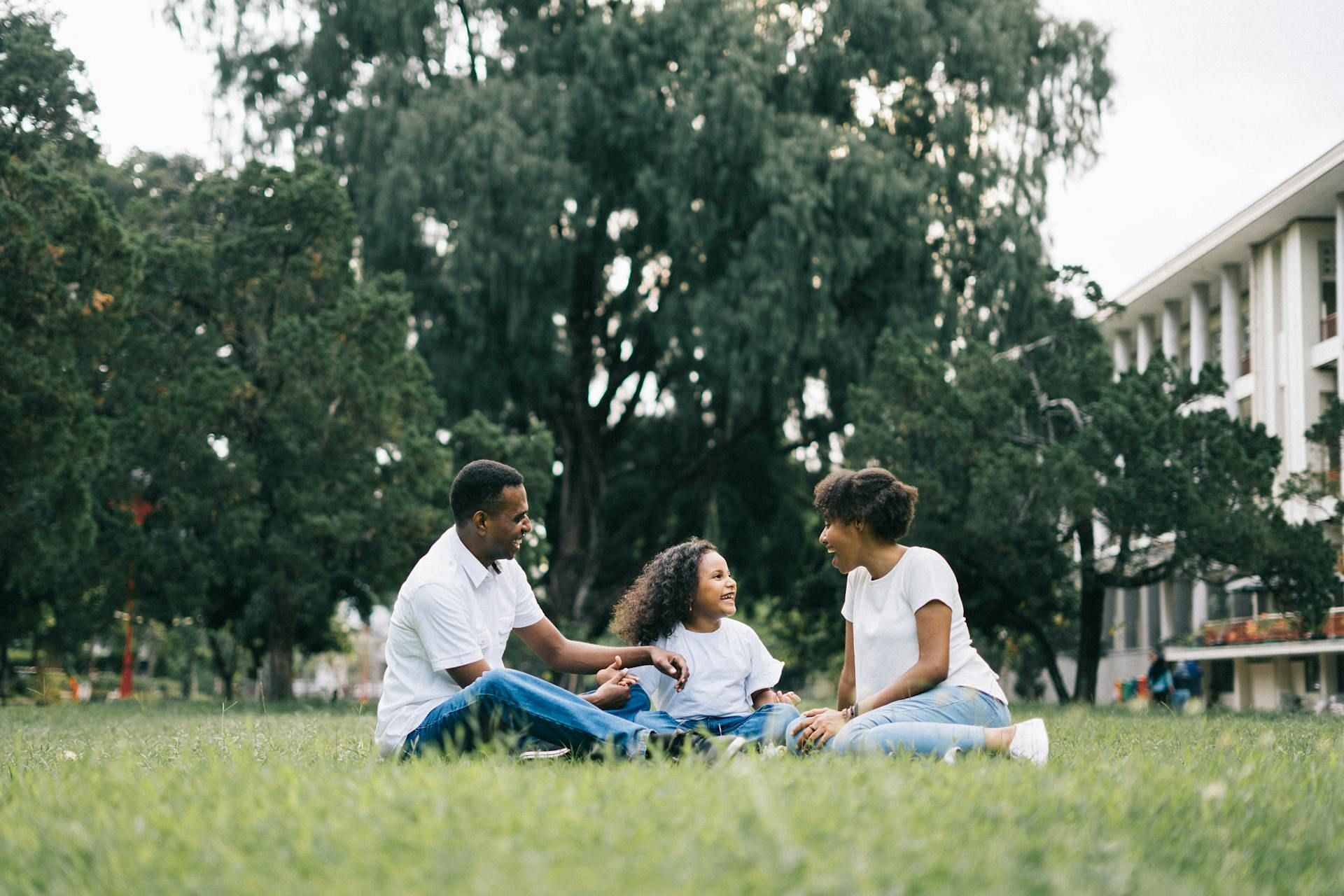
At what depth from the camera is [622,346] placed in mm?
27844

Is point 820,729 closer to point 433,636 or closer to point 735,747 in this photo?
point 735,747

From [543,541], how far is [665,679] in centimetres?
1892

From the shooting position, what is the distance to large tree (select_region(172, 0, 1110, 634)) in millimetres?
23609

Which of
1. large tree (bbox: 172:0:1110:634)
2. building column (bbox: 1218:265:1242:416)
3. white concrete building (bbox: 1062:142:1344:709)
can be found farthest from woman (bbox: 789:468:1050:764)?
building column (bbox: 1218:265:1242:416)

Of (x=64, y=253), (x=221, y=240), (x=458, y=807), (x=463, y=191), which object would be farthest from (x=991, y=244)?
A: (x=458, y=807)

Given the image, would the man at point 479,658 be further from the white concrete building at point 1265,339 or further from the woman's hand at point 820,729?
the white concrete building at point 1265,339

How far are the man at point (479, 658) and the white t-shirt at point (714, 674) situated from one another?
0.30 meters

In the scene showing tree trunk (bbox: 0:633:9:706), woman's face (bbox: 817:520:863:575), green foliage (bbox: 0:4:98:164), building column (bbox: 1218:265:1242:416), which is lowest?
tree trunk (bbox: 0:633:9:706)

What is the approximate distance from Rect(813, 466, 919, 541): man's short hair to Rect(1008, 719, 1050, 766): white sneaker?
964 mm

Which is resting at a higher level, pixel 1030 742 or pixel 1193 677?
pixel 1030 742

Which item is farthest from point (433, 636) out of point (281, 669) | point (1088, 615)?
point (1088, 615)

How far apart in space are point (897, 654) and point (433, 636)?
6.48 feet

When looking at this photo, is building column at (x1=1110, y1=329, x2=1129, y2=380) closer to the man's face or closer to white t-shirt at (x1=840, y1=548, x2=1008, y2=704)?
white t-shirt at (x1=840, y1=548, x2=1008, y2=704)

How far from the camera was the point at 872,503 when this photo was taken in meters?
6.21
